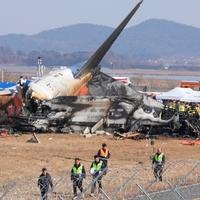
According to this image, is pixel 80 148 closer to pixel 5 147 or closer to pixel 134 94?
pixel 5 147

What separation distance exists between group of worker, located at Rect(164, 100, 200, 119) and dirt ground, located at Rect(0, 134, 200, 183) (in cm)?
395

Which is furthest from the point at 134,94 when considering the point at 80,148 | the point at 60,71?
the point at 80,148

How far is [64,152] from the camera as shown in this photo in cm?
4116

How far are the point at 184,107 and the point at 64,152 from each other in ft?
67.0

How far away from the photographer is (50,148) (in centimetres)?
4253

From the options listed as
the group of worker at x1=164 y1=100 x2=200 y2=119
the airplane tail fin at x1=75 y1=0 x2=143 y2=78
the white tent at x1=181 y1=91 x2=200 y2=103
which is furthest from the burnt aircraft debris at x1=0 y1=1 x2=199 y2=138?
the white tent at x1=181 y1=91 x2=200 y2=103

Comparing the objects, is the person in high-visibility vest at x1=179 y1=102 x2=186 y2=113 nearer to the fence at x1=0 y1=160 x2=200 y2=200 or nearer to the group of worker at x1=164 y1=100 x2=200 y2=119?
the group of worker at x1=164 y1=100 x2=200 y2=119

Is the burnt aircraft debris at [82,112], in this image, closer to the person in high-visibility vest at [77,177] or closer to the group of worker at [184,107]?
the group of worker at [184,107]

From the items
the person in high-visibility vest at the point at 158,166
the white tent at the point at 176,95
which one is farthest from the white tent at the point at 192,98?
Answer: the person in high-visibility vest at the point at 158,166

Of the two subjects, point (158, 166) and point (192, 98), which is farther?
point (192, 98)

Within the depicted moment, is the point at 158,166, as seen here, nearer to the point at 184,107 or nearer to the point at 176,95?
the point at 184,107

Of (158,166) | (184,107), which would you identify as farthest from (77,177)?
(184,107)

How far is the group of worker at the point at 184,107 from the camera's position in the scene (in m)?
52.3

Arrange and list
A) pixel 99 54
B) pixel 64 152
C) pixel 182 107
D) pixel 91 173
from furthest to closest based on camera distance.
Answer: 1. pixel 182 107
2. pixel 99 54
3. pixel 64 152
4. pixel 91 173
